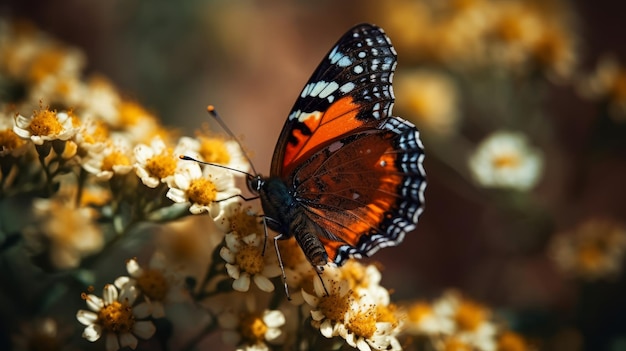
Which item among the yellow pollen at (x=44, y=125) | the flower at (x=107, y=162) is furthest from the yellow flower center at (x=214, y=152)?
the yellow pollen at (x=44, y=125)

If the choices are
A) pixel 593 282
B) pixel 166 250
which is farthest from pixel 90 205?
pixel 593 282

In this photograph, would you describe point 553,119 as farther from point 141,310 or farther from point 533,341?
point 141,310

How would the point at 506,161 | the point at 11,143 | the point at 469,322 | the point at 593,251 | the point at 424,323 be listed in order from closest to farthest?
the point at 11,143 < the point at 424,323 < the point at 469,322 < the point at 593,251 < the point at 506,161

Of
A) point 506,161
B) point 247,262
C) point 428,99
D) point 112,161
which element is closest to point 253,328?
point 247,262

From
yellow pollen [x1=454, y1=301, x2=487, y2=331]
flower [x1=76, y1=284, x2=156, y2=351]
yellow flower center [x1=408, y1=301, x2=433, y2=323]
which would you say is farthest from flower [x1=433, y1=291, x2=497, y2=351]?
flower [x1=76, y1=284, x2=156, y2=351]

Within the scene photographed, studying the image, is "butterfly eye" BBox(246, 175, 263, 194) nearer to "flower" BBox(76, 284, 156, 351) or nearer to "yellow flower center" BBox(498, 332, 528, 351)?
"flower" BBox(76, 284, 156, 351)

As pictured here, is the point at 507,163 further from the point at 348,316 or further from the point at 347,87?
the point at 348,316
